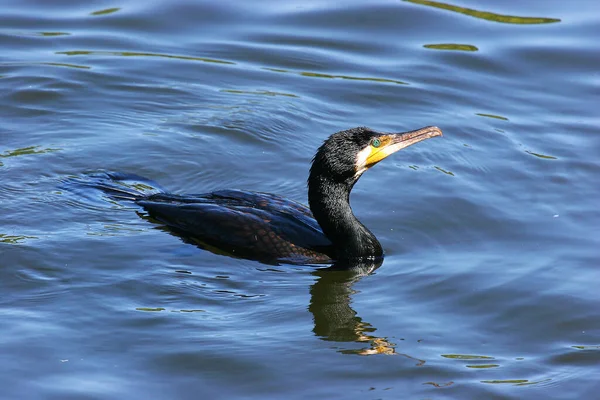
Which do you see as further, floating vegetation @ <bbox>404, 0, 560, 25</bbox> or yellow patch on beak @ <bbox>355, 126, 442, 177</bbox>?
floating vegetation @ <bbox>404, 0, 560, 25</bbox>

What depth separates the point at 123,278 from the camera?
335 inches

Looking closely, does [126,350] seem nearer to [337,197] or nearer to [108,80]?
[337,197]

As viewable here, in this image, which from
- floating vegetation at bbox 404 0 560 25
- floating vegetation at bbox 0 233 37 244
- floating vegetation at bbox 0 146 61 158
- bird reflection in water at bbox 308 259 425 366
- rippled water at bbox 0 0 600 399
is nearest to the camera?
rippled water at bbox 0 0 600 399

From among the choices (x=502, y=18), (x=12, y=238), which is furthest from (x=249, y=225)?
(x=502, y=18)

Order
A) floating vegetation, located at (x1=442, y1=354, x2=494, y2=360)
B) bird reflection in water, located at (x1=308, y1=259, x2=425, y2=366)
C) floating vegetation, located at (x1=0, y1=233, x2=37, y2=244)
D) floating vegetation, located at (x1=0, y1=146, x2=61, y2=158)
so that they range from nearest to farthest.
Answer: floating vegetation, located at (x1=442, y1=354, x2=494, y2=360), bird reflection in water, located at (x1=308, y1=259, x2=425, y2=366), floating vegetation, located at (x1=0, y1=233, x2=37, y2=244), floating vegetation, located at (x1=0, y1=146, x2=61, y2=158)

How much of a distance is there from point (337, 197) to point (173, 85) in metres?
4.39

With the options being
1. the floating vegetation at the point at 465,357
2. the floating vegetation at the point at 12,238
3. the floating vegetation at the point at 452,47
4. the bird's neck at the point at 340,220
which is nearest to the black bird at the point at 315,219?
the bird's neck at the point at 340,220

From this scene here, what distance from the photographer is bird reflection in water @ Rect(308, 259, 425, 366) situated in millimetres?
7699

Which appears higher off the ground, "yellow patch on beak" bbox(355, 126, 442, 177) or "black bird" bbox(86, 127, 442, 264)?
"yellow patch on beak" bbox(355, 126, 442, 177)

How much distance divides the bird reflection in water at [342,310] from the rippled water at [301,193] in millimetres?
24

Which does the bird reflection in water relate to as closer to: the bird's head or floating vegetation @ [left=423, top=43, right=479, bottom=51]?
the bird's head

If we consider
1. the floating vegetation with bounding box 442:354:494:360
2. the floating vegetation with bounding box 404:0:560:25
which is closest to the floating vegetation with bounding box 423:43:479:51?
the floating vegetation with bounding box 404:0:560:25

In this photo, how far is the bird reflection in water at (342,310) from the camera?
25.3 feet

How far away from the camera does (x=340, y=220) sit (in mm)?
9242
